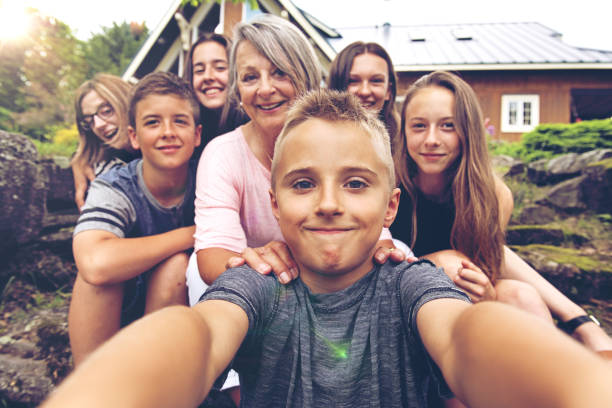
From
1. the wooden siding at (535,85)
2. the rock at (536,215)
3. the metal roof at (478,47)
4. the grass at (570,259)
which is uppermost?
the metal roof at (478,47)

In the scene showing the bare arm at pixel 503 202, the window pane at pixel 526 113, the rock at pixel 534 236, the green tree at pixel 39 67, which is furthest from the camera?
the green tree at pixel 39 67

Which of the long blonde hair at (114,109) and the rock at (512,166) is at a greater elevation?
the long blonde hair at (114,109)

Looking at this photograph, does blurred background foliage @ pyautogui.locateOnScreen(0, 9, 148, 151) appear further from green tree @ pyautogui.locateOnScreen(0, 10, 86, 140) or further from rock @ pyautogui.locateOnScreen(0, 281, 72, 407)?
rock @ pyautogui.locateOnScreen(0, 281, 72, 407)

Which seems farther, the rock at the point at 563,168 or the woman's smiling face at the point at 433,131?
the rock at the point at 563,168

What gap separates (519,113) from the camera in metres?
15.0

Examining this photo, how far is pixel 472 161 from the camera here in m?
2.37

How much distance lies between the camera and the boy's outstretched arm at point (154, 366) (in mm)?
568

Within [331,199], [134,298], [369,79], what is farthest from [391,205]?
[369,79]

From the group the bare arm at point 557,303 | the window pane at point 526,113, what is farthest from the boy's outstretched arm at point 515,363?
the window pane at point 526,113

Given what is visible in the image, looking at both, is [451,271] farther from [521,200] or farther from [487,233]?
[521,200]

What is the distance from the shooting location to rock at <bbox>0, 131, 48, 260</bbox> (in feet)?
11.2

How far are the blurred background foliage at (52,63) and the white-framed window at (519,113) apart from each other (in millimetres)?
19319

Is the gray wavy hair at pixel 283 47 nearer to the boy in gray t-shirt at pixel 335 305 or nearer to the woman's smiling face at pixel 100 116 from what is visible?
the boy in gray t-shirt at pixel 335 305

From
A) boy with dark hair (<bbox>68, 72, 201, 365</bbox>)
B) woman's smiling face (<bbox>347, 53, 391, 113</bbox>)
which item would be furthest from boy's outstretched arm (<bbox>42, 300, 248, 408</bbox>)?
woman's smiling face (<bbox>347, 53, 391, 113</bbox>)
